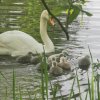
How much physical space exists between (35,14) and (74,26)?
7.65 ft

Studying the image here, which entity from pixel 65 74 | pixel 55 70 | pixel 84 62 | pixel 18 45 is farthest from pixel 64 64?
pixel 18 45

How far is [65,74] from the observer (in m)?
10.1

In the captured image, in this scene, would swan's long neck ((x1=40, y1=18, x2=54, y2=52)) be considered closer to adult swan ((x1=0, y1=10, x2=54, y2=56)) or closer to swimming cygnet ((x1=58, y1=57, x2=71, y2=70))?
adult swan ((x1=0, y1=10, x2=54, y2=56))

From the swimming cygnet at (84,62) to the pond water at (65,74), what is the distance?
0.19 m

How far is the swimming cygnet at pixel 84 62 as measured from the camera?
10.7 metres

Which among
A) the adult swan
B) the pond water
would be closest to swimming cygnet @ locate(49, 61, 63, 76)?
the pond water

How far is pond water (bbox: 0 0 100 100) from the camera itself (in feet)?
27.5

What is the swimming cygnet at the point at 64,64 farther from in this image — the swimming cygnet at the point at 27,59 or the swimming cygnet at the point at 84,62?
the swimming cygnet at the point at 27,59

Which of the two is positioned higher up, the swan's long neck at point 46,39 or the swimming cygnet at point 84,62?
the swan's long neck at point 46,39

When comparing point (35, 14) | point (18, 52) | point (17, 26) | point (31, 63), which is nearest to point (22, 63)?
point (31, 63)

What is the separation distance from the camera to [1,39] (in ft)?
39.7

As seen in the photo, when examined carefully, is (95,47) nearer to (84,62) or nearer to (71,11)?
(84,62)

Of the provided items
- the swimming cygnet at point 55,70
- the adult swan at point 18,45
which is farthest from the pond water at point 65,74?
the adult swan at point 18,45

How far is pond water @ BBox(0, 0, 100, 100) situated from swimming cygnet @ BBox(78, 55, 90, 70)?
19cm
